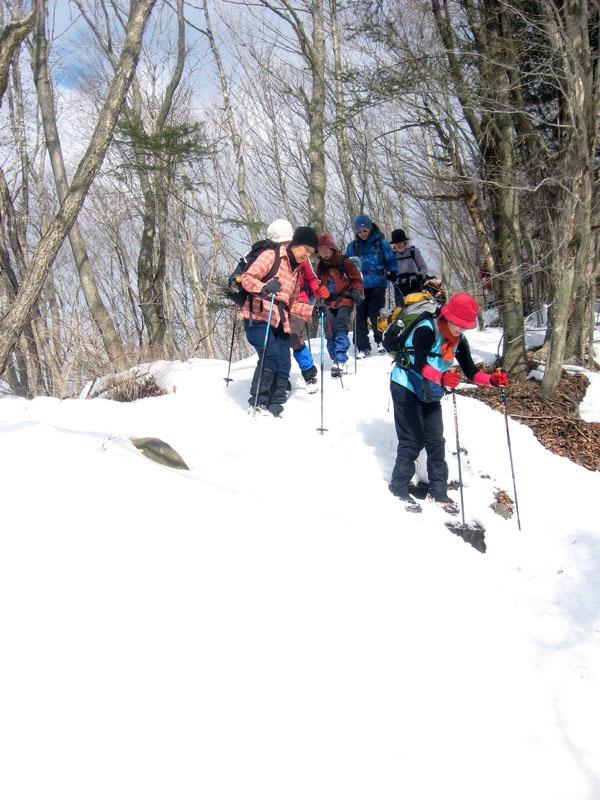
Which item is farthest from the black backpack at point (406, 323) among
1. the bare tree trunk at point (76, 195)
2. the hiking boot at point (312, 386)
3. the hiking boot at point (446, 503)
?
the bare tree trunk at point (76, 195)

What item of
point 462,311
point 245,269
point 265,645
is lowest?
point 265,645

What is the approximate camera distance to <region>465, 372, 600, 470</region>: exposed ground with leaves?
6.06 metres

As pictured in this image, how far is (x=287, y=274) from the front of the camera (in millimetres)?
6094

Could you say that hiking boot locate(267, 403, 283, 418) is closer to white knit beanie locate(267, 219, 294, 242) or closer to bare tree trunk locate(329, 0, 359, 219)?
white knit beanie locate(267, 219, 294, 242)

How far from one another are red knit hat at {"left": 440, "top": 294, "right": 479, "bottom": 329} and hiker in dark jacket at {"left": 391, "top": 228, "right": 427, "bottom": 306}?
4.38 meters

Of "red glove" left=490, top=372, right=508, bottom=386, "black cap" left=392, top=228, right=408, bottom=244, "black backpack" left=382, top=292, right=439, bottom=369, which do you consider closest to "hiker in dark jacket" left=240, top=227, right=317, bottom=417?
"black backpack" left=382, top=292, right=439, bottom=369

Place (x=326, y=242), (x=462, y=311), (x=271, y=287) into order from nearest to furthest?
1. (x=462, y=311)
2. (x=271, y=287)
3. (x=326, y=242)

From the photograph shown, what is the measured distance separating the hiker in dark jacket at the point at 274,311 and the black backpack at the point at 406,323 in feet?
5.29

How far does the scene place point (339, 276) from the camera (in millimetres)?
7609

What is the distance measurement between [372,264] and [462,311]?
4182 millimetres

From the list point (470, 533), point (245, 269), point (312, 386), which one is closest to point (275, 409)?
point (312, 386)

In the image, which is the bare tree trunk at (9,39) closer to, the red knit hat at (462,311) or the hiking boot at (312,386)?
the hiking boot at (312,386)

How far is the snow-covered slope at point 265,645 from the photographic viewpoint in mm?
1764

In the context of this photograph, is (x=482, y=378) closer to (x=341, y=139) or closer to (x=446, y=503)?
(x=446, y=503)
